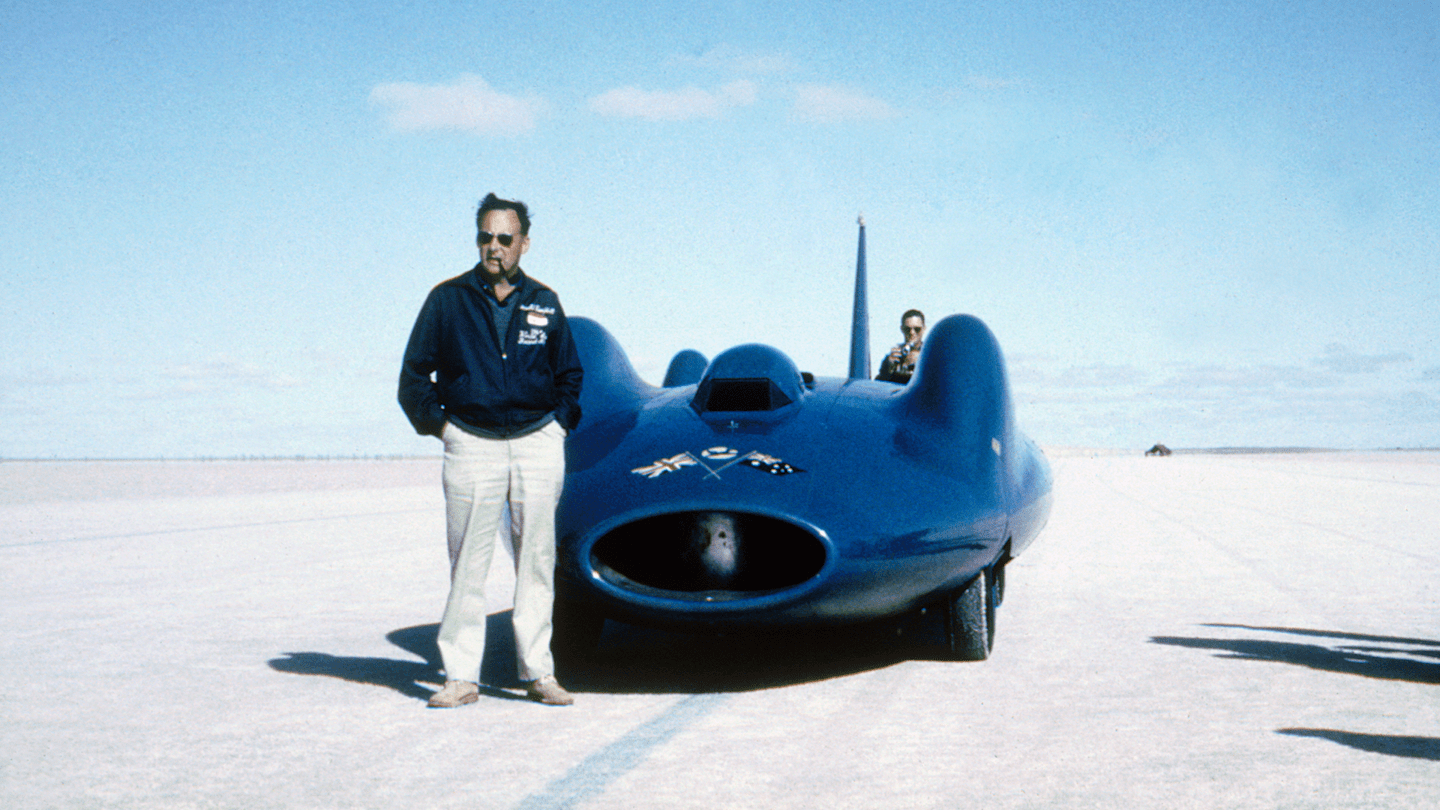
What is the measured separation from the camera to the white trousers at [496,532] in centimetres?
464

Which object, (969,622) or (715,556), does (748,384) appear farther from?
(969,622)

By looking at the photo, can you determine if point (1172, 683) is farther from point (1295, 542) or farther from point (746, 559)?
point (1295, 542)

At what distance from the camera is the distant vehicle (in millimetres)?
4797

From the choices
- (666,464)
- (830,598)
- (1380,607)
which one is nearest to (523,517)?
(666,464)

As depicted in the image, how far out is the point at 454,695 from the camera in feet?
15.1

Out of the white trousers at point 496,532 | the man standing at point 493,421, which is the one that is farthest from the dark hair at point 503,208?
the white trousers at point 496,532

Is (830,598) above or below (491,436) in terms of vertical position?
below

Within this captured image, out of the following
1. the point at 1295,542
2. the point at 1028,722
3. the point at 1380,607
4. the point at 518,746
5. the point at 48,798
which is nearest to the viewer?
the point at 48,798

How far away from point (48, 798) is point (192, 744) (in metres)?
0.67

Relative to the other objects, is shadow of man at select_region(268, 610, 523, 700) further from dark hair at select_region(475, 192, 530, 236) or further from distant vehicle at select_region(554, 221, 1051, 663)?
dark hair at select_region(475, 192, 530, 236)

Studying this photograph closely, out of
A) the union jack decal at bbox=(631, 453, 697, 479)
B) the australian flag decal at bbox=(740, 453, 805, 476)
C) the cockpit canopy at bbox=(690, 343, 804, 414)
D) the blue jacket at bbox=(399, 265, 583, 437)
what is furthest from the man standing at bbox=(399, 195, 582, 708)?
the cockpit canopy at bbox=(690, 343, 804, 414)

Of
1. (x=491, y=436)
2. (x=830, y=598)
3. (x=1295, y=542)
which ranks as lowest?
(x=1295, y=542)

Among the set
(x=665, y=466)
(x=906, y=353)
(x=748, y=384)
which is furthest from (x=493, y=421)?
(x=906, y=353)

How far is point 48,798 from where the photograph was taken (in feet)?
11.1
